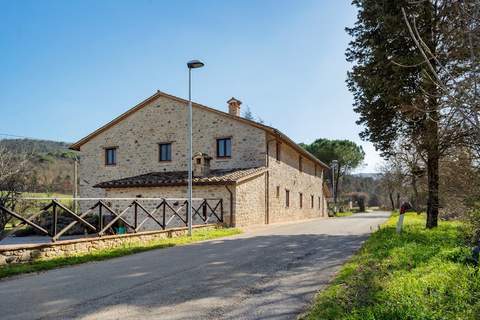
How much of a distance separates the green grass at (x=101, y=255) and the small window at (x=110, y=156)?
13121 millimetres

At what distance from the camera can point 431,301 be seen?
3.98m

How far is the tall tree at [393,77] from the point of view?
1048cm

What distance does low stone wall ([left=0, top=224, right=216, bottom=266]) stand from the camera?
7.24 meters

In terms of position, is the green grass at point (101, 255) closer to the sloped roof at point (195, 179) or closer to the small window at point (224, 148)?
the sloped roof at point (195, 179)

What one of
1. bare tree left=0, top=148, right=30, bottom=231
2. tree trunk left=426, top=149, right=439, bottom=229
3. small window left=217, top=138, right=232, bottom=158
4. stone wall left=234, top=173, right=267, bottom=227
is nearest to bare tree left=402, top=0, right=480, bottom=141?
tree trunk left=426, top=149, right=439, bottom=229

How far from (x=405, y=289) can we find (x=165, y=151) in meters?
19.1

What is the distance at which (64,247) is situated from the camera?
831cm

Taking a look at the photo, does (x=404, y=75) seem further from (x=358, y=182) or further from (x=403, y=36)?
(x=358, y=182)

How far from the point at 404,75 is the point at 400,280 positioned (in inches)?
326

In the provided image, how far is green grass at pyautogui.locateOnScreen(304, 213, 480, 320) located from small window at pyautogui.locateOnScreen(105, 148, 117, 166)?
66.4ft

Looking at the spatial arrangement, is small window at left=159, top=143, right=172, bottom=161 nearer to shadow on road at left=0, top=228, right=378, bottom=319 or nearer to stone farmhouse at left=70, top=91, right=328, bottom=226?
stone farmhouse at left=70, top=91, right=328, bottom=226

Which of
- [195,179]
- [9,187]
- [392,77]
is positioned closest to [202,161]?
[195,179]

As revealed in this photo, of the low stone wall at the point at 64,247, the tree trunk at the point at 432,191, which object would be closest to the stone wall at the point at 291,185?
the tree trunk at the point at 432,191

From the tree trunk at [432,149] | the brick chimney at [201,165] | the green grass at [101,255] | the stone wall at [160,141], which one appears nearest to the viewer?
the green grass at [101,255]
